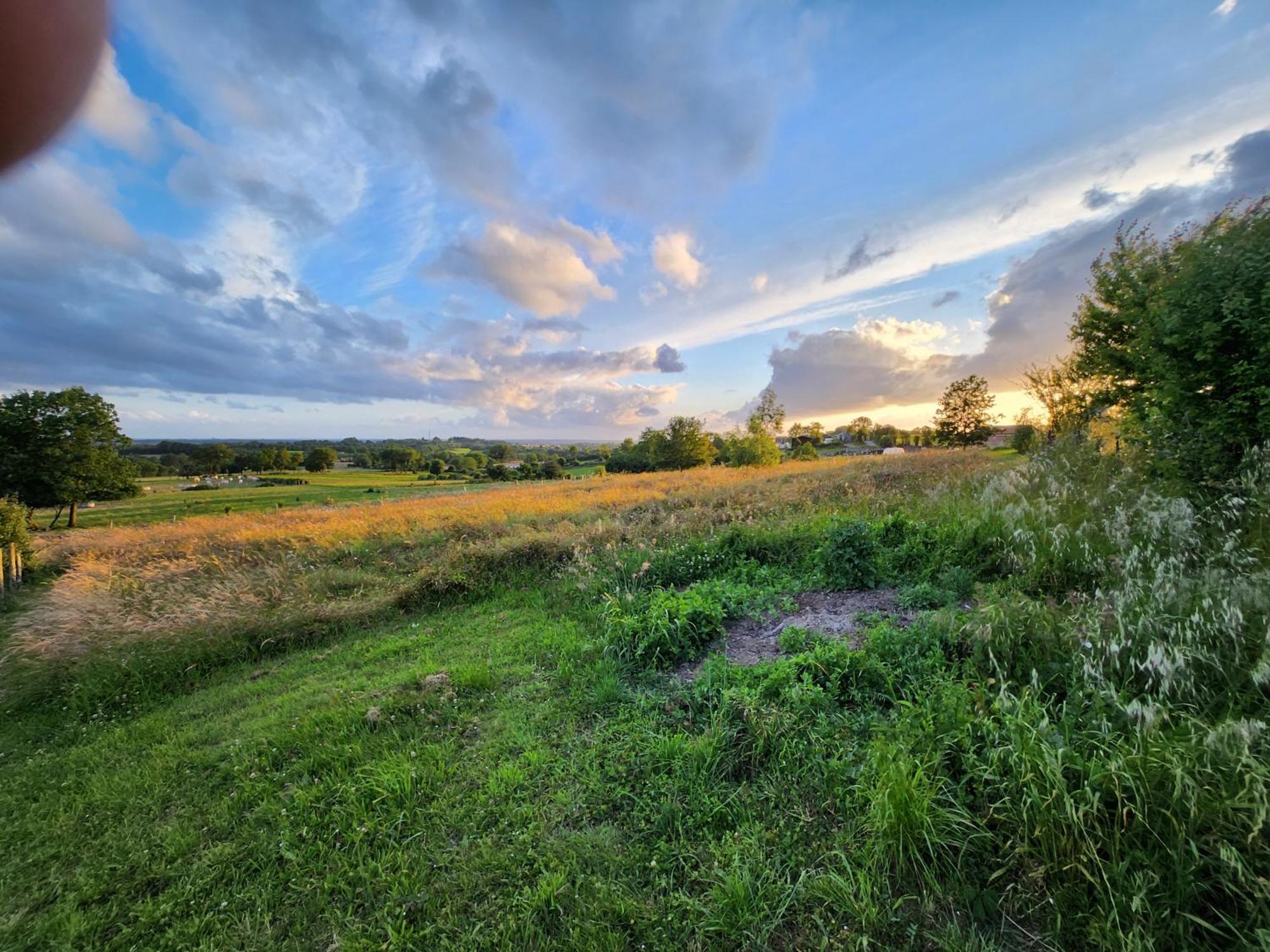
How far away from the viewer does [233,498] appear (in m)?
25.8

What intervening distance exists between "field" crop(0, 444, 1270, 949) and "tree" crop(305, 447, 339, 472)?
1518 inches

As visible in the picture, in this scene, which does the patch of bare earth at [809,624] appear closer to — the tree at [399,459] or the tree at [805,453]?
the tree at [805,453]

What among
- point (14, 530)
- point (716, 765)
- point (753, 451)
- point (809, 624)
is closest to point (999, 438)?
point (753, 451)

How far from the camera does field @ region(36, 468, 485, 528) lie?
21.3 m

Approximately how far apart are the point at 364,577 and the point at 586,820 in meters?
7.63

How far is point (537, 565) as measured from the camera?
8.58m

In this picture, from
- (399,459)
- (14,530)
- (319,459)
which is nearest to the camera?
(14,530)

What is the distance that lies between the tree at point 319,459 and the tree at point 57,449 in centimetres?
1552

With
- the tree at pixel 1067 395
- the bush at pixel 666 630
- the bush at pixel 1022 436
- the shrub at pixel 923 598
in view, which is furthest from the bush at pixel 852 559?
the bush at pixel 1022 436

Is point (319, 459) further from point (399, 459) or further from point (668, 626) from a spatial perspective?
point (668, 626)

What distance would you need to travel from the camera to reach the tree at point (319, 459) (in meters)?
39.2

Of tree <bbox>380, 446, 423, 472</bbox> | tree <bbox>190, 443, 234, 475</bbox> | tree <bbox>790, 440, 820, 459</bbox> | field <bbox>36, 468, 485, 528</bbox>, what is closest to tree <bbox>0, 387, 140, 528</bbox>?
field <bbox>36, 468, 485, 528</bbox>

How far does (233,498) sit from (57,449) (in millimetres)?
6774

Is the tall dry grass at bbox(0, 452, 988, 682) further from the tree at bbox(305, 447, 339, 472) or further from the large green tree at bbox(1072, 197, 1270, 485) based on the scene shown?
the tree at bbox(305, 447, 339, 472)
